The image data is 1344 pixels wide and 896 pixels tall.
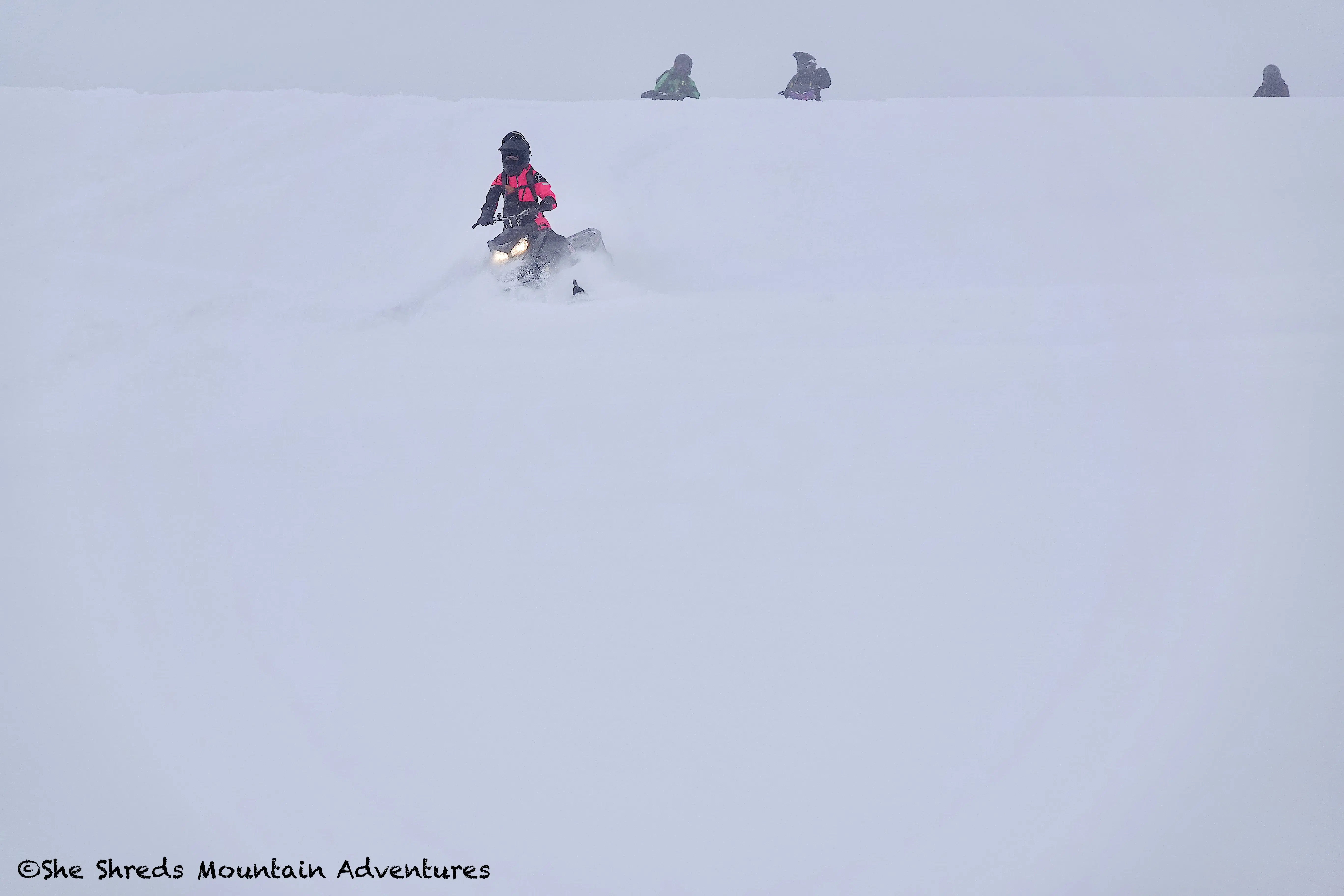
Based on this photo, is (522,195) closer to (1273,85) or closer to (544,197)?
(544,197)

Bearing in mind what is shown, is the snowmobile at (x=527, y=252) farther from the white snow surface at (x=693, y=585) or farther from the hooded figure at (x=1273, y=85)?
the hooded figure at (x=1273, y=85)

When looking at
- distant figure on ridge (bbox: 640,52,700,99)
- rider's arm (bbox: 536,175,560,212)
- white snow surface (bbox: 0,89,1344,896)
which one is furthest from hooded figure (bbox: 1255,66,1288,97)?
rider's arm (bbox: 536,175,560,212)

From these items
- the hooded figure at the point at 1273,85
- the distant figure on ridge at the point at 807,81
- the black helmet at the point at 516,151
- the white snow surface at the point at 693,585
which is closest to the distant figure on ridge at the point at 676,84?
the distant figure on ridge at the point at 807,81

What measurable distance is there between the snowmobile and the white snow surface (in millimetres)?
704

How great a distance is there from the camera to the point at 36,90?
10.1 m

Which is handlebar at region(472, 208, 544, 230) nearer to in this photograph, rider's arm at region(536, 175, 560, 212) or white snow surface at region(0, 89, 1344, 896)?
rider's arm at region(536, 175, 560, 212)

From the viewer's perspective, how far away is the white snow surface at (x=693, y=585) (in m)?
2.95

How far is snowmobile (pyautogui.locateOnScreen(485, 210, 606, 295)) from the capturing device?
748 centimetres

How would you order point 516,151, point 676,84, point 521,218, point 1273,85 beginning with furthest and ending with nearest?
point 676,84, point 1273,85, point 521,218, point 516,151

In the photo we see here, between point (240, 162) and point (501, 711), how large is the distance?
8147mm

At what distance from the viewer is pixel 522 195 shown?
7.67m

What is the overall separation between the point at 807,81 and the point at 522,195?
6.88 metres

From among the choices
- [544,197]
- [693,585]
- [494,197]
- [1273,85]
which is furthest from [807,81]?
[693,585]

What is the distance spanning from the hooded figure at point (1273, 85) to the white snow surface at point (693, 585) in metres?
7.15
